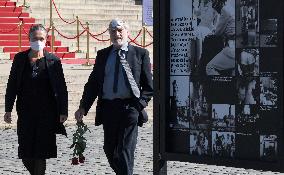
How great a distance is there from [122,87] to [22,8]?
1819 centimetres

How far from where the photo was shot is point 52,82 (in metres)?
8.53

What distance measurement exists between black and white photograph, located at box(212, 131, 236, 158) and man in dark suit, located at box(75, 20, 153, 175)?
1.67 meters

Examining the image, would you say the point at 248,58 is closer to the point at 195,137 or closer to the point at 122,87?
the point at 195,137

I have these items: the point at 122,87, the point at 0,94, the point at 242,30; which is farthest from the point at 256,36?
the point at 0,94

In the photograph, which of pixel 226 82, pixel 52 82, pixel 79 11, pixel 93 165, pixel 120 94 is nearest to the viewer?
pixel 226 82

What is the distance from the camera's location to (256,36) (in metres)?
6.12

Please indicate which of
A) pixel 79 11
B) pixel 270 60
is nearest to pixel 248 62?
pixel 270 60

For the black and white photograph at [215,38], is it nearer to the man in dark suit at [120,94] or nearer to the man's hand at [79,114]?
the man in dark suit at [120,94]

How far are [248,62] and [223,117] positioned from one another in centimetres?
46

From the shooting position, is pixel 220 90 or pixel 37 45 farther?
pixel 37 45

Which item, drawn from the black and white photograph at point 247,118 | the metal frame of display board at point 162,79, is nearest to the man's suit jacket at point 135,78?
the metal frame of display board at point 162,79

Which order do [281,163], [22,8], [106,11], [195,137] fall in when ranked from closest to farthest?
[281,163] < [195,137] < [22,8] < [106,11]

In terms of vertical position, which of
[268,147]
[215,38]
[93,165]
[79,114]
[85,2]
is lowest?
[93,165]

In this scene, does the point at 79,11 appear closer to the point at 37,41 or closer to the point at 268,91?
the point at 37,41
